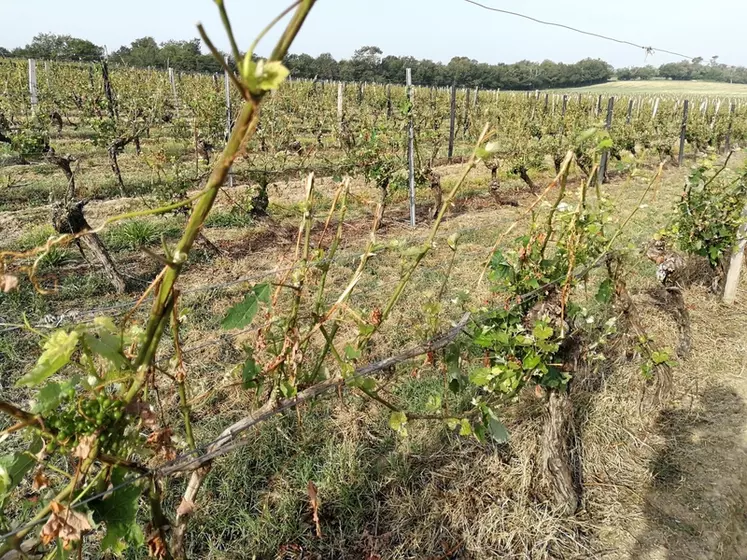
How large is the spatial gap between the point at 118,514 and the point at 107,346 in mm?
445

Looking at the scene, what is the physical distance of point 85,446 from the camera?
1031 millimetres

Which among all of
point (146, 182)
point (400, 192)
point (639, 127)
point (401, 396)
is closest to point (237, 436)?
point (401, 396)

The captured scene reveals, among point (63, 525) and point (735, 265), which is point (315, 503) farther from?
point (735, 265)

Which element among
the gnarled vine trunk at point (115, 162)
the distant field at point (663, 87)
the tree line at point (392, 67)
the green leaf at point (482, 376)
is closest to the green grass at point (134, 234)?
the gnarled vine trunk at point (115, 162)

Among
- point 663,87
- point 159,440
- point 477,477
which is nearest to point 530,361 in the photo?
point 477,477

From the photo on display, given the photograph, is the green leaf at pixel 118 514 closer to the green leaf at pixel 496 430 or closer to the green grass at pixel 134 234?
the green leaf at pixel 496 430

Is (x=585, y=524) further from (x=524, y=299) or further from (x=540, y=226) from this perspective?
(x=540, y=226)

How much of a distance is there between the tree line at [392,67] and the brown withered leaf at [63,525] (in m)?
20.4

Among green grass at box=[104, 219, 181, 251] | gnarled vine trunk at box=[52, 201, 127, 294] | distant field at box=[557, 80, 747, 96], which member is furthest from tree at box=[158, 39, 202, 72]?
distant field at box=[557, 80, 747, 96]

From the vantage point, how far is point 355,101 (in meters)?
21.0

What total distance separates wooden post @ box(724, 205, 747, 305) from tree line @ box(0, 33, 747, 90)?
1801cm

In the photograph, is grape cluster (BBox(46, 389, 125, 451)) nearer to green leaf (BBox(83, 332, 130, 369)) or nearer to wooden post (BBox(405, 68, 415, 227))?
green leaf (BBox(83, 332, 130, 369))

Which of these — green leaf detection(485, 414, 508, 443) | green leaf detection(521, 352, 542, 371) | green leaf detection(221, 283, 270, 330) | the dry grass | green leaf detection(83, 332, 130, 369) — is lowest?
the dry grass

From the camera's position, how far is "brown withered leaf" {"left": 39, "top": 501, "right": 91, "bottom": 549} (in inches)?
39.5
